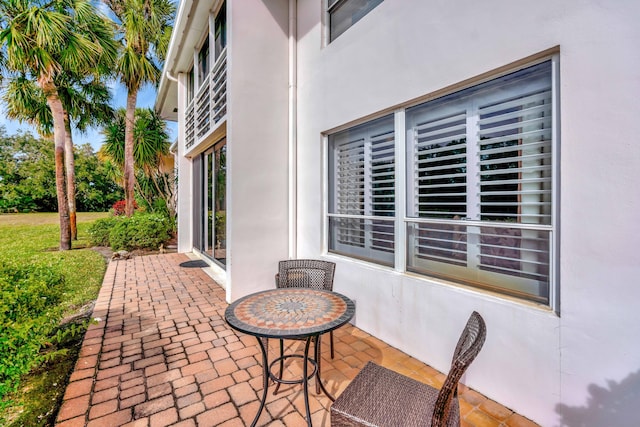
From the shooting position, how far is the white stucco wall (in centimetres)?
451

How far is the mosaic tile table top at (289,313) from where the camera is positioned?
195 cm

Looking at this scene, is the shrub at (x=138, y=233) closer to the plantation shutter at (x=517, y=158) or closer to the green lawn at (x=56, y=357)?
the green lawn at (x=56, y=357)

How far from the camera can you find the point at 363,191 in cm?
388

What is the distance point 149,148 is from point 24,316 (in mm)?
11251

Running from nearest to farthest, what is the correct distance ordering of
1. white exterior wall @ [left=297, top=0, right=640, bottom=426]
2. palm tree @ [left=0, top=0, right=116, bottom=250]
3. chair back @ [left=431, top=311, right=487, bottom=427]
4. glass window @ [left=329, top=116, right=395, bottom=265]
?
chair back @ [left=431, top=311, right=487, bottom=427] < white exterior wall @ [left=297, top=0, right=640, bottom=426] < glass window @ [left=329, top=116, right=395, bottom=265] < palm tree @ [left=0, top=0, right=116, bottom=250]

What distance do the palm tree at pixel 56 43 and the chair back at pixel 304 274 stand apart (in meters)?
9.78

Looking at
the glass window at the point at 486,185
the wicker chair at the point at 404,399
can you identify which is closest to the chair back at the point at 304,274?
the glass window at the point at 486,185

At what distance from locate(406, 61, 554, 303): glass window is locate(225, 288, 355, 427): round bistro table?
1.25m

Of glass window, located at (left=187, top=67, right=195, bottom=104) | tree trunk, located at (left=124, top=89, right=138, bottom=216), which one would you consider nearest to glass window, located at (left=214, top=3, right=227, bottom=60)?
glass window, located at (left=187, top=67, right=195, bottom=104)

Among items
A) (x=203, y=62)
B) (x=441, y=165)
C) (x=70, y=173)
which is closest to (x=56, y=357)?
(x=441, y=165)

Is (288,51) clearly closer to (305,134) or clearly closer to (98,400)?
(305,134)

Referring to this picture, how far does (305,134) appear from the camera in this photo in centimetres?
470

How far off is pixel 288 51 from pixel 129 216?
8.96 m

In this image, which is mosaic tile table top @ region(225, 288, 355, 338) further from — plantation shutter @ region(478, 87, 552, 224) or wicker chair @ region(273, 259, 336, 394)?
plantation shutter @ region(478, 87, 552, 224)
